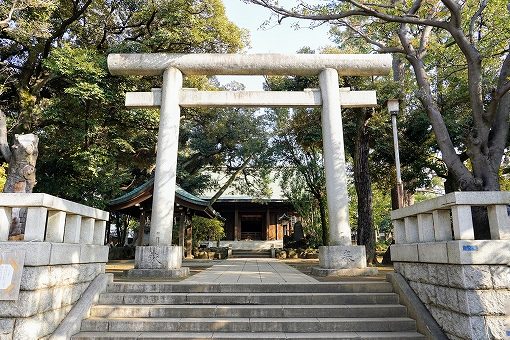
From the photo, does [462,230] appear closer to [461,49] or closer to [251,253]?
[461,49]

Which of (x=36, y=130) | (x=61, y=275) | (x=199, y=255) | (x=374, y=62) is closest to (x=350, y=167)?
(x=199, y=255)

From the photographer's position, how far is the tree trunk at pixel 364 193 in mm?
12812

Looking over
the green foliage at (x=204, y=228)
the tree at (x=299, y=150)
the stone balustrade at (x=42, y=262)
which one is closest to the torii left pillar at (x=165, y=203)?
the stone balustrade at (x=42, y=262)

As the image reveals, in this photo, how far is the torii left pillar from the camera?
8219 mm

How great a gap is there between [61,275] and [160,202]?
3.81 m

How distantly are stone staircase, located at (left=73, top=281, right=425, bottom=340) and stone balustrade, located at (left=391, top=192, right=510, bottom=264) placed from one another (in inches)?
46.8

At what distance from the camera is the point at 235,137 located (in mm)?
19969

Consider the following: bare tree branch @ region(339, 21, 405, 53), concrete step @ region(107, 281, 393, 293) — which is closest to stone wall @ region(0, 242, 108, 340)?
concrete step @ region(107, 281, 393, 293)

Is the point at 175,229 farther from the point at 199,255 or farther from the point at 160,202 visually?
the point at 160,202

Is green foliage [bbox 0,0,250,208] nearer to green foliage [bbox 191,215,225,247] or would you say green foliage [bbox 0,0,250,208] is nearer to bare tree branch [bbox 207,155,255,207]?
bare tree branch [bbox 207,155,255,207]

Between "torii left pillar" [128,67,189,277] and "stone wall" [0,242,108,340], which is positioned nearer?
"stone wall" [0,242,108,340]

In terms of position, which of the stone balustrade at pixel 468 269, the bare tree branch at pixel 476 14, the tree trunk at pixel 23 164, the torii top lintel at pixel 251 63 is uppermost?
the bare tree branch at pixel 476 14

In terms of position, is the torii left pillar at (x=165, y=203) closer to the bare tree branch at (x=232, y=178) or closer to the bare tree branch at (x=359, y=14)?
the bare tree branch at (x=359, y=14)

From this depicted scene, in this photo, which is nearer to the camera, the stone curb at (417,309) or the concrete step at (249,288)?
the stone curb at (417,309)
